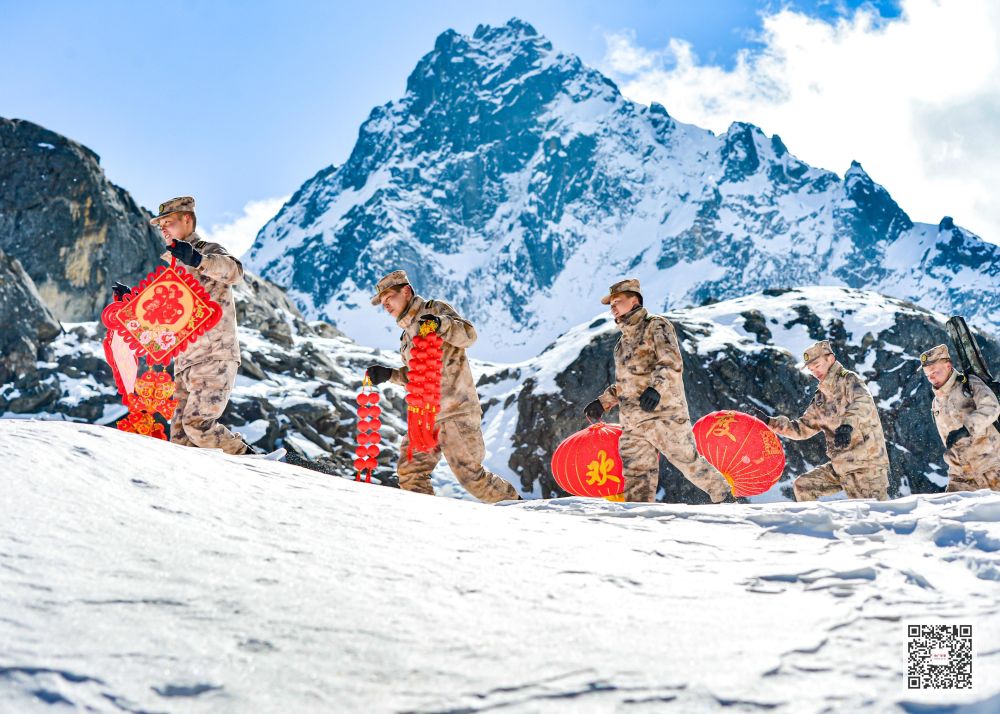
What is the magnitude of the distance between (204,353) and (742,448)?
442cm

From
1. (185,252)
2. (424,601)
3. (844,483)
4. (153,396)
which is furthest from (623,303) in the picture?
(424,601)

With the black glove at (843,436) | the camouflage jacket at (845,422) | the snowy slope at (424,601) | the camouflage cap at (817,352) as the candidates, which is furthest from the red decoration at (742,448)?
the snowy slope at (424,601)

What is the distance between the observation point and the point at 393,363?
3494 centimetres

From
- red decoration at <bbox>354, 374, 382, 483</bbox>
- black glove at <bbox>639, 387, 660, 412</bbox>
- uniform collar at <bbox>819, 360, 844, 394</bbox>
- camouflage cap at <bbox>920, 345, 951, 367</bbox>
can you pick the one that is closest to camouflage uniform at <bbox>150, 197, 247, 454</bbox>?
red decoration at <bbox>354, 374, 382, 483</bbox>

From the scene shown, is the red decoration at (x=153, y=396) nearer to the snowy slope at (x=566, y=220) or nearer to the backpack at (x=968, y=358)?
the backpack at (x=968, y=358)

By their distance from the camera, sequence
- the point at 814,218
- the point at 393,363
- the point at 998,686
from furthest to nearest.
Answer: the point at 814,218, the point at 393,363, the point at 998,686

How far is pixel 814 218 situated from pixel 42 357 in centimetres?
11170

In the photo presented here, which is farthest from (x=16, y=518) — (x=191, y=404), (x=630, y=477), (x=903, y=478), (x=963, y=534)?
(x=903, y=478)

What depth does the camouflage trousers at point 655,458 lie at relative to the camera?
5637mm

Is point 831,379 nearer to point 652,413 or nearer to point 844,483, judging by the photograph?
point 844,483

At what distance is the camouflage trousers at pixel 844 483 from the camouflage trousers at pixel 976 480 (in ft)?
2.13

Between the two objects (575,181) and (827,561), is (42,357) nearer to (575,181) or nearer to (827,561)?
(827,561)

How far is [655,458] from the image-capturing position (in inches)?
229

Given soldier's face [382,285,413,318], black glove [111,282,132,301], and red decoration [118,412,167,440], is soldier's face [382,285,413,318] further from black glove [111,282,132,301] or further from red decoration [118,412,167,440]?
black glove [111,282,132,301]
